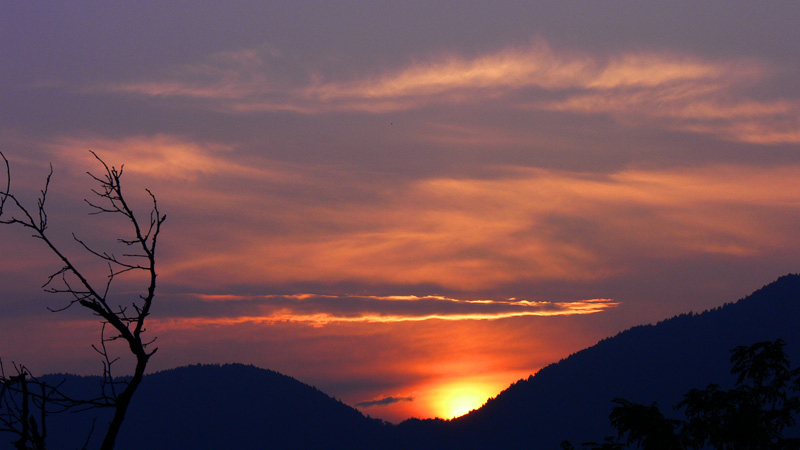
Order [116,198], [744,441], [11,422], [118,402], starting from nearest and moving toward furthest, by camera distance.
Result: [11,422] → [118,402] → [116,198] → [744,441]

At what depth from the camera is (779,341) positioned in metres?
22.6

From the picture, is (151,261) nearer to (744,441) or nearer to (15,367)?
(15,367)

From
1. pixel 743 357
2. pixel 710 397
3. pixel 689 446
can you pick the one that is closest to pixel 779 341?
pixel 743 357

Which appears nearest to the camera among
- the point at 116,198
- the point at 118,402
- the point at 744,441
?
the point at 118,402

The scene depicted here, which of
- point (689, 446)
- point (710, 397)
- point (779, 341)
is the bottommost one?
point (689, 446)

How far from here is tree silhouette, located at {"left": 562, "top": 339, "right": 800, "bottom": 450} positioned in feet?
71.1

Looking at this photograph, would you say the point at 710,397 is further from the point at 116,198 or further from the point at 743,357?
the point at 116,198

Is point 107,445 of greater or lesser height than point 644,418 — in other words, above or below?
above

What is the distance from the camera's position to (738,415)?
71.7 ft

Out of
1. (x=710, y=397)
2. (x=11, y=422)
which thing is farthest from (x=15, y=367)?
(x=710, y=397)

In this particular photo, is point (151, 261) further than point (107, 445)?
Yes

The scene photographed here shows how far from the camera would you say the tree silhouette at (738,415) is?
21.7 metres

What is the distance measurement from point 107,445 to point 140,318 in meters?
1.17

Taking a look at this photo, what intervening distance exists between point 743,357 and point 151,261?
68.0 ft
